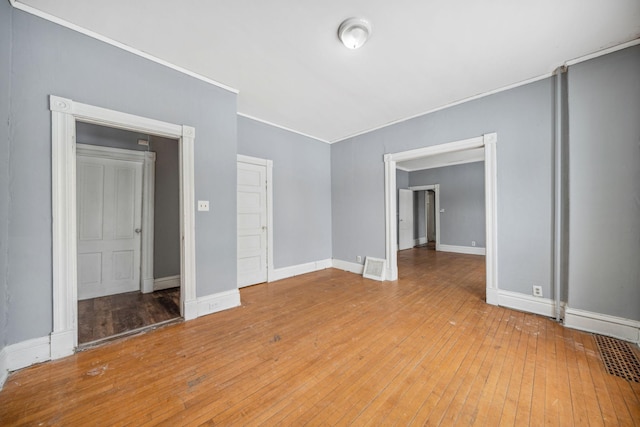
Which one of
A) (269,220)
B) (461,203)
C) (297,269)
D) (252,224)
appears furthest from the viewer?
(461,203)

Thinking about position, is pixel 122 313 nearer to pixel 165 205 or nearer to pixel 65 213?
pixel 65 213

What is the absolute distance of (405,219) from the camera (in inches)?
310

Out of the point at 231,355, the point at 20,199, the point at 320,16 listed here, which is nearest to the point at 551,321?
the point at 231,355

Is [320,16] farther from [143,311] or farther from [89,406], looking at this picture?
[143,311]

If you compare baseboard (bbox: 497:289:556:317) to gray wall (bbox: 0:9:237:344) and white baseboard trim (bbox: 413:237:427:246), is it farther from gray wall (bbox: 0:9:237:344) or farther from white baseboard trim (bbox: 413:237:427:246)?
white baseboard trim (bbox: 413:237:427:246)

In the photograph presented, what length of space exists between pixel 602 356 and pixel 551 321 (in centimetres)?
65

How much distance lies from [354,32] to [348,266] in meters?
3.92

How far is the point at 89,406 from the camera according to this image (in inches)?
59.7

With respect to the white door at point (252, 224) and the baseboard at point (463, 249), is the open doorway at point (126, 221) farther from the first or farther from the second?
the baseboard at point (463, 249)

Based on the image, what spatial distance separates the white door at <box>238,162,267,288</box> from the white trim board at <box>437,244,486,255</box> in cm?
590

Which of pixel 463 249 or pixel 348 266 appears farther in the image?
pixel 463 249

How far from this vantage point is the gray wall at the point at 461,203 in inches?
277

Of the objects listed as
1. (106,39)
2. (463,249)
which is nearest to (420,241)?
(463,249)

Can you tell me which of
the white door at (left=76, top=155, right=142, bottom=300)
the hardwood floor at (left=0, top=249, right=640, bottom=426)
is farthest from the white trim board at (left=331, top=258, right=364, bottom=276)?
the white door at (left=76, top=155, right=142, bottom=300)
